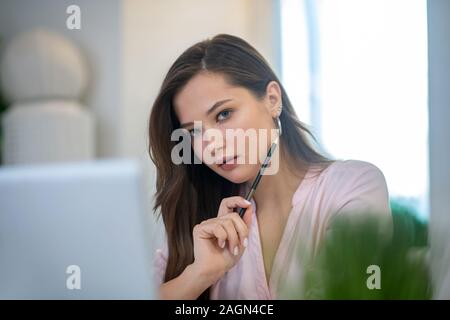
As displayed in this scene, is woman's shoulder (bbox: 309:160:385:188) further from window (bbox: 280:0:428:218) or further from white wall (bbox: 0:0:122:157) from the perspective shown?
white wall (bbox: 0:0:122:157)

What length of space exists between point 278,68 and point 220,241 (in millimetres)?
435

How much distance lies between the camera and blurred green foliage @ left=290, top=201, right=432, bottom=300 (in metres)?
1.26

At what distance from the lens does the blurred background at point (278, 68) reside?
131 centimetres

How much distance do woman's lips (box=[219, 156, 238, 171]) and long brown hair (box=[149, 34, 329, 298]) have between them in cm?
3

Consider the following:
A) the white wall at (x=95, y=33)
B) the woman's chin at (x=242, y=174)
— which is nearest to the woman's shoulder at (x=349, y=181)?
the woman's chin at (x=242, y=174)

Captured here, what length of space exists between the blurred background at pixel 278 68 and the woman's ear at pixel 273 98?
27mm

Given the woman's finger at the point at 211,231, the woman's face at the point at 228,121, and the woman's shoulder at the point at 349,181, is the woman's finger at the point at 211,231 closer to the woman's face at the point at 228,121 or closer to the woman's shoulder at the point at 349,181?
the woman's face at the point at 228,121

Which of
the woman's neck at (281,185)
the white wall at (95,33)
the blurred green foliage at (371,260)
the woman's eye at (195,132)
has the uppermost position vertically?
the white wall at (95,33)

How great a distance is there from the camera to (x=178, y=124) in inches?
51.1

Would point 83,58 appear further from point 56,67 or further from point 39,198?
point 39,198

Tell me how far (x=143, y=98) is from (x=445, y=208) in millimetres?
791

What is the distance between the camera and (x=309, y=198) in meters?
1.30

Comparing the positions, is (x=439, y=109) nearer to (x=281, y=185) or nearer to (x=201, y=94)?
(x=281, y=185)

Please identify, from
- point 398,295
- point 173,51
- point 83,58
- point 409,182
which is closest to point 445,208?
point 409,182
